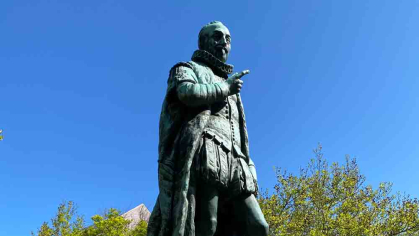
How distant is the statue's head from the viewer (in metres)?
5.30

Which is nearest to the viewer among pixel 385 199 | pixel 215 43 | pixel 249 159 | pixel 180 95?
pixel 180 95

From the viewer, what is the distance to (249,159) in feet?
16.2

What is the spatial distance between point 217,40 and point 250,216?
2427 mm

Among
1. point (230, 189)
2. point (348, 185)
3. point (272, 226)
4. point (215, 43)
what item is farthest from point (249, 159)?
point (348, 185)

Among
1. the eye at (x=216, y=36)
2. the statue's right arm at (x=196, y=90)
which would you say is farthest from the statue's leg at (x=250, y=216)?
the eye at (x=216, y=36)

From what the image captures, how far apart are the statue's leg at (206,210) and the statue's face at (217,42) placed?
1.93 meters

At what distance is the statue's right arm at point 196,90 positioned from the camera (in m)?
4.46

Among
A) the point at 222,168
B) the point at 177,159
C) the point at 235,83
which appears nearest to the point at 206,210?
the point at 222,168

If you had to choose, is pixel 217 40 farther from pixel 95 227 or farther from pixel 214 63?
pixel 95 227

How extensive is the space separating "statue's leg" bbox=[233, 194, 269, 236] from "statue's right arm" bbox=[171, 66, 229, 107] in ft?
4.01

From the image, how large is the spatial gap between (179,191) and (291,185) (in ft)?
58.8

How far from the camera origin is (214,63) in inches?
206

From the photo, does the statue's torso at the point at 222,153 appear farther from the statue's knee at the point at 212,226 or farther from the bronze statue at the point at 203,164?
the statue's knee at the point at 212,226

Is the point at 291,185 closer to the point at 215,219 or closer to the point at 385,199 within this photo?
the point at 385,199
